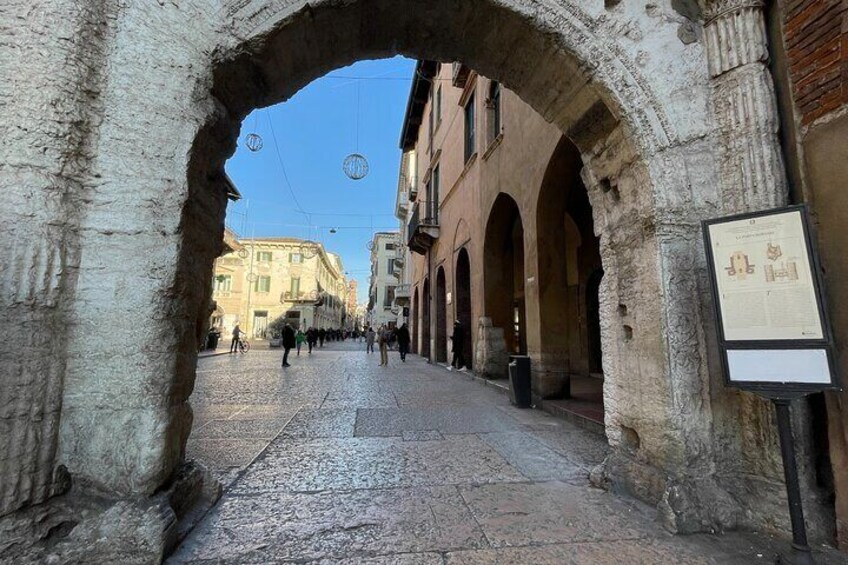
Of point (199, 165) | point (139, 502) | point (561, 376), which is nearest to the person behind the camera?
point (139, 502)

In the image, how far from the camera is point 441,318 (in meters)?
14.2

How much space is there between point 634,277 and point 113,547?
126 inches

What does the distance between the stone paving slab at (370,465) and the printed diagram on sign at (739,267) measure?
190 cm

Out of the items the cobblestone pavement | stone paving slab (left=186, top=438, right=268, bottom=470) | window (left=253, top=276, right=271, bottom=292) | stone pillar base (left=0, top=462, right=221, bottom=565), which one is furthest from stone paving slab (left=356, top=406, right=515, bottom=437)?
window (left=253, top=276, right=271, bottom=292)

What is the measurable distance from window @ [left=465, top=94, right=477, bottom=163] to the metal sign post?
31.2 feet

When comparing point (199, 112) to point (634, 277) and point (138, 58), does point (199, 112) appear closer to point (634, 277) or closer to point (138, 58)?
point (138, 58)

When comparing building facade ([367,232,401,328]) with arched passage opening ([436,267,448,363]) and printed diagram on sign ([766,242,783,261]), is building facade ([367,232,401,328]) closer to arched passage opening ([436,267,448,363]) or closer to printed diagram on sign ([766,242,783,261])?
arched passage opening ([436,267,448,363])

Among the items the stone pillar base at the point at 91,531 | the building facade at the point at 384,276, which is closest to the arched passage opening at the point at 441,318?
the stone pillar base at the point at 91,531

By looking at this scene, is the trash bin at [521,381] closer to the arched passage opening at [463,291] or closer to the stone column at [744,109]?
the stone column at [744,109]

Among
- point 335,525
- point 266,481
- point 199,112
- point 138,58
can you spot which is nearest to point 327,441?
point 266,481

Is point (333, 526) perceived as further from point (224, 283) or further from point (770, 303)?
point (224, 283)

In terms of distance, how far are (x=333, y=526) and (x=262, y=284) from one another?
41.4 meters

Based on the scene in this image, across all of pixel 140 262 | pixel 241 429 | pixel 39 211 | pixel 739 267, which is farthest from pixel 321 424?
pixel 739 267

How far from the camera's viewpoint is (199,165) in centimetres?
245
